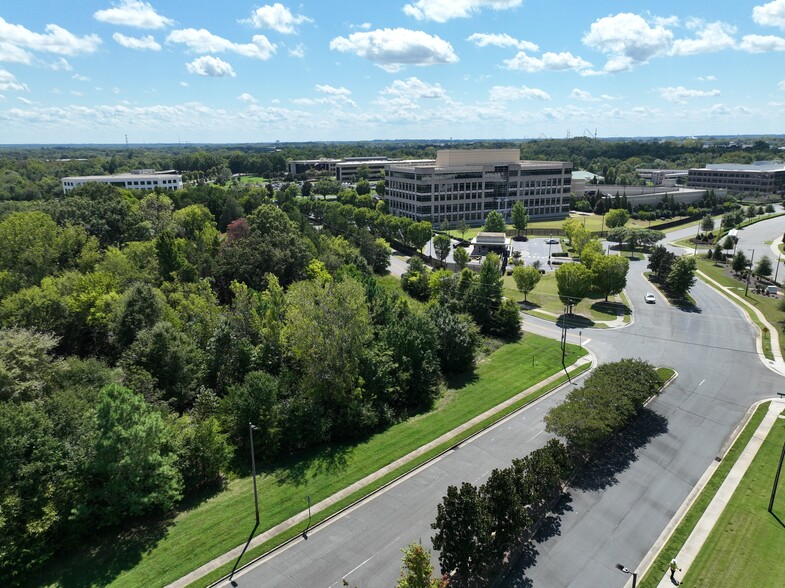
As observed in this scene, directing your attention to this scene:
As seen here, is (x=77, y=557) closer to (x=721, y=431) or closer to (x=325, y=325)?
(x=325, y=325)

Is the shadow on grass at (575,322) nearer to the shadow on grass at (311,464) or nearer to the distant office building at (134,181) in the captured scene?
A: the shadow on grass at (311,464)

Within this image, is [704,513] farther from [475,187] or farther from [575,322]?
[475,187]

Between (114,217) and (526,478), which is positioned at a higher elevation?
(114,217)

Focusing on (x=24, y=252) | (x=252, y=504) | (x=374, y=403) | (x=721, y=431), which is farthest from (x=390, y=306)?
(x=24, y=252)

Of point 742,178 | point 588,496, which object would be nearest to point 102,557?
point 588,496

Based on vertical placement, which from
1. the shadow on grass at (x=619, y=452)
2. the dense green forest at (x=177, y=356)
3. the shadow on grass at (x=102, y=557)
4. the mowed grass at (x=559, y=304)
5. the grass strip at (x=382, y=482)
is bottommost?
the shadow on grass at (x=102, y=557)

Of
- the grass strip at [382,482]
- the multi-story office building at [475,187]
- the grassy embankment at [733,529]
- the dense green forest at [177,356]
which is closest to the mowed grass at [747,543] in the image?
the grassy embankment at [733,529]
